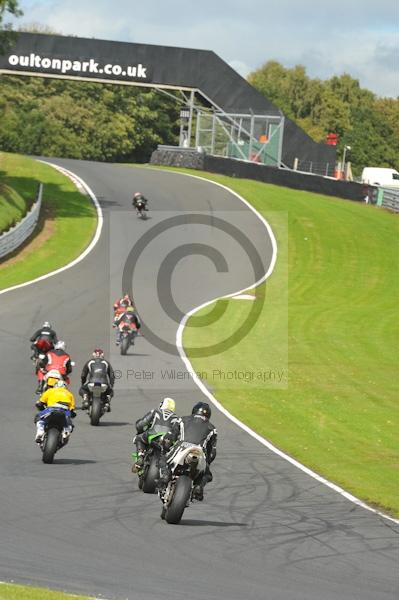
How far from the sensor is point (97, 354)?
22281 millimetres

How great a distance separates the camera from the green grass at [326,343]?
2177 cm

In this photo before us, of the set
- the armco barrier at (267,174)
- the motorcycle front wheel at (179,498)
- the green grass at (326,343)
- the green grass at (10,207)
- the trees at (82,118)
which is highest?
the trees at (82,118)

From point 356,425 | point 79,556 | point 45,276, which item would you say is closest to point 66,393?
point 79,556

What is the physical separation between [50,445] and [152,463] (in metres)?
2.46

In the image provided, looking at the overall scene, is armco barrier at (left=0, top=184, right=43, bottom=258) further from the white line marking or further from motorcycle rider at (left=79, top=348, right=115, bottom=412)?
motorcycle rider at (left=79, top=348, right=115, bottom=412)

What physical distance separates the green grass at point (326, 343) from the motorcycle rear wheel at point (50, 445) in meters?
4.63

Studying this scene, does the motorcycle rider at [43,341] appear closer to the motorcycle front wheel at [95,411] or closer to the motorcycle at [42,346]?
the motorcycle at [42,346]

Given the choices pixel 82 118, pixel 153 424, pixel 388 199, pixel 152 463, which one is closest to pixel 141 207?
pixel 388 199

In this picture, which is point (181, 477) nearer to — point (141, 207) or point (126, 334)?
point (126, 334)

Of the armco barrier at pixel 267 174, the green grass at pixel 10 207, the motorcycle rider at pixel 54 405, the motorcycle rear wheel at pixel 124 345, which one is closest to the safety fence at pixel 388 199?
the armco barrier at pixel 267 174

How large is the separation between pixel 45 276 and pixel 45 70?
105ft

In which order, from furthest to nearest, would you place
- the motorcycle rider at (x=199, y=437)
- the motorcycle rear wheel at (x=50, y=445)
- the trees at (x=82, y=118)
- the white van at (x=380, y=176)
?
1. the trees at (x=82, y=118)
2. the white van at (x=380, y=176)
3. the motorcycle rear wheel at (x=50, y=445)
4. the motorcycle rider at (x=199, y=437)

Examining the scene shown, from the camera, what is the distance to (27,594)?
997cm
